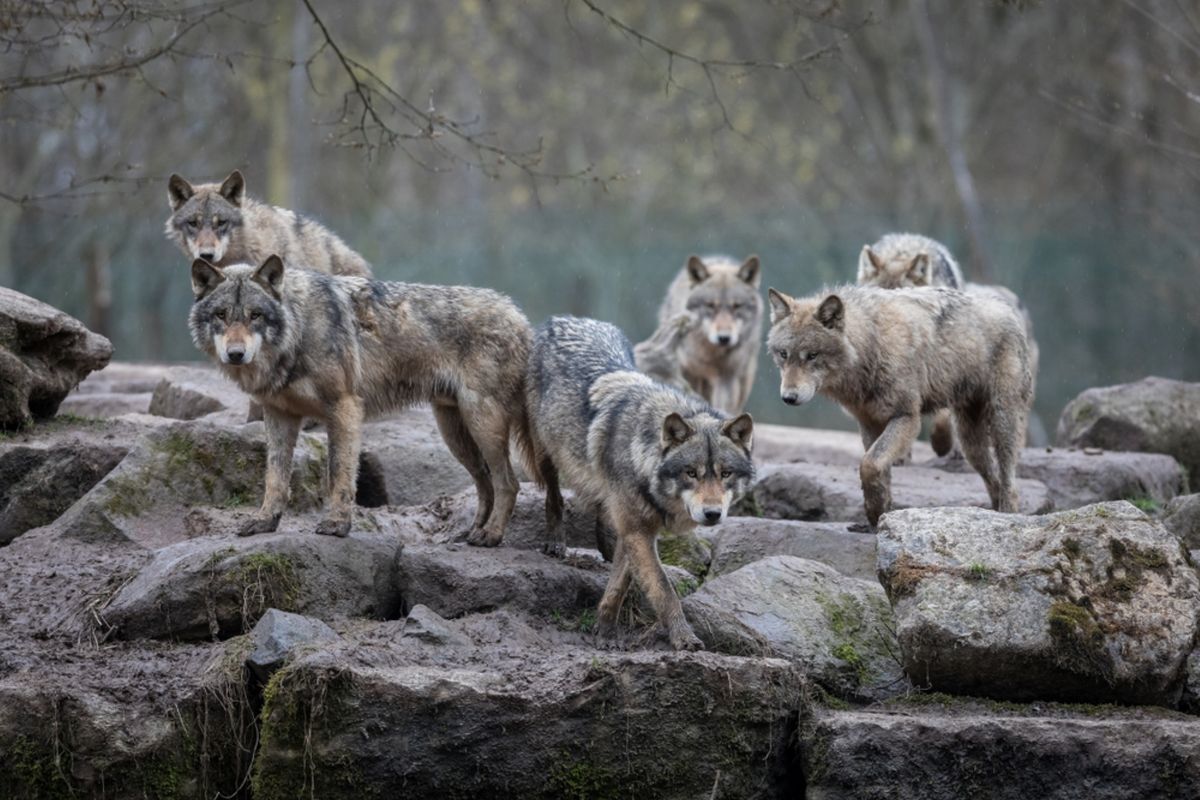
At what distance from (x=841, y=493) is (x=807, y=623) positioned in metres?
2.75

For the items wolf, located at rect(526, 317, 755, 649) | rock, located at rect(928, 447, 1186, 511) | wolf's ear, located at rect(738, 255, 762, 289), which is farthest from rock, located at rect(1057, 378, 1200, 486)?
wolf, located at rect(526, 317, 755, 649)

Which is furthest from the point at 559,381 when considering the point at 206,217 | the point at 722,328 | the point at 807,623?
the point at 722,328

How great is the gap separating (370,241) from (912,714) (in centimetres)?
2332

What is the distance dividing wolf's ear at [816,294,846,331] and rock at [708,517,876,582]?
1234mm

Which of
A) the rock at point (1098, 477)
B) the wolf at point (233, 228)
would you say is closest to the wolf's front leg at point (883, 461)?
the rock at point (1098, 477)

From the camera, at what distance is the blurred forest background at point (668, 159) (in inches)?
856

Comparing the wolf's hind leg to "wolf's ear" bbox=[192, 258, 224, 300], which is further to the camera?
the wolf's hind leg

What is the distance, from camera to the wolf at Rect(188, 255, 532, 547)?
7.27 m

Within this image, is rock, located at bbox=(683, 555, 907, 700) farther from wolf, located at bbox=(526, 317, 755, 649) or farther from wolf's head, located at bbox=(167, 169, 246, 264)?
wolf's head, located at bbox=(167, 169, 246, 264)

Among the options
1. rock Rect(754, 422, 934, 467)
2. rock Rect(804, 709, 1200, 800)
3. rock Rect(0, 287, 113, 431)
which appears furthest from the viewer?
rock Rect(754, 422, 934, 467)

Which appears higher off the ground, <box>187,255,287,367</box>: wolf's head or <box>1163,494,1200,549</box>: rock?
<box>187,255,287,367</box>: wolf's head

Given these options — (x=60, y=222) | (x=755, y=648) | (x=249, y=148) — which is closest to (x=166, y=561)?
(x=755, y=648)

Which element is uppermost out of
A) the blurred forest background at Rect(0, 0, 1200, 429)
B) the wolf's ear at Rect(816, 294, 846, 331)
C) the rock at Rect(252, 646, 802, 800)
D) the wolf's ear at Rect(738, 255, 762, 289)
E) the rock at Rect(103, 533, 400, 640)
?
the blurred forest background at Rect(0, 0, 1200, 429)

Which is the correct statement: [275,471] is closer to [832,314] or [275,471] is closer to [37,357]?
[37,357]
